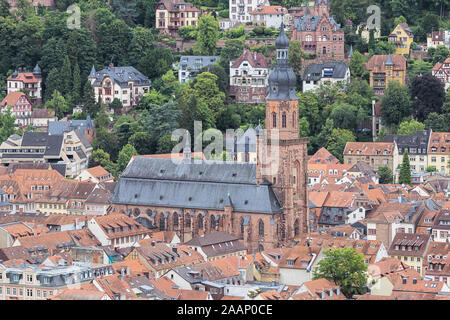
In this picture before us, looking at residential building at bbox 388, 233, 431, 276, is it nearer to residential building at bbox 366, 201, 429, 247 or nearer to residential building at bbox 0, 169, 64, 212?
residential building at bbox 366, 201, 429, 247

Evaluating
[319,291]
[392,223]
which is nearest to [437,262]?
[392,223]

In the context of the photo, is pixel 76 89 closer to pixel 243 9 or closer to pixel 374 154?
pixel 243 9

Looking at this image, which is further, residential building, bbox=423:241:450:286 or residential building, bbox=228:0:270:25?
residential building, bbox=228:0:270:25

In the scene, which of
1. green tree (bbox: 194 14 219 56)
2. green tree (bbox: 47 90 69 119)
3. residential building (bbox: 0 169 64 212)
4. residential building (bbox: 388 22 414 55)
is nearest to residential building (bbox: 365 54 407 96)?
residential building (bbox: 388 22 414 55)

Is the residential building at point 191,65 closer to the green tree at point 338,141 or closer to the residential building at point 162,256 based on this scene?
the green tree at point 338,141

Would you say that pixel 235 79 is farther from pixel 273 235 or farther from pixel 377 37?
pixel 273 235
